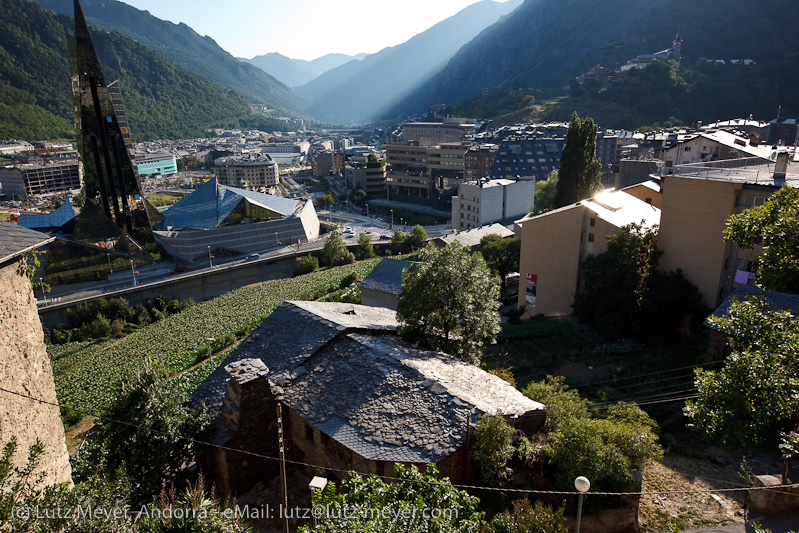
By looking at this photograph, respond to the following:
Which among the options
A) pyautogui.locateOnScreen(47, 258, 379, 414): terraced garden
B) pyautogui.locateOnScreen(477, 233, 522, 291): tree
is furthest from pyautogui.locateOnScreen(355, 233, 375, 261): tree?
pyautogui.locateOnScreen(477, 233, 522, 291): tree

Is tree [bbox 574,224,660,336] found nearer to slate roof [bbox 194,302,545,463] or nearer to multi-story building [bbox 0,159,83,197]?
slate roof [bbox 194,302,545,463]

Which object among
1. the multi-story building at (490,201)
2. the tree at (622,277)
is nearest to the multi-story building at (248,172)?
the multi-story building at (490,201)

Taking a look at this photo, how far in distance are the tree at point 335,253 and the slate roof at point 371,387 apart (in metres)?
42.1

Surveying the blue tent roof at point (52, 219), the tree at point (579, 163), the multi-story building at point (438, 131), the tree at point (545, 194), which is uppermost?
the multi-story building at point (438, 131)

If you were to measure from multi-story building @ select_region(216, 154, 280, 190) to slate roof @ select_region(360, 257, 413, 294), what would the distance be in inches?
3993

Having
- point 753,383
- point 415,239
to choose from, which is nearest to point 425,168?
point 415,239

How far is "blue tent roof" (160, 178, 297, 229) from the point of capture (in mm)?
66875

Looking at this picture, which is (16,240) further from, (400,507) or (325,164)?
(325,164)

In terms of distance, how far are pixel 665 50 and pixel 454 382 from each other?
16871 centimetres

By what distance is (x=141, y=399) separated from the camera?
1248 cm

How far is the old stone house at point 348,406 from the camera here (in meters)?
12.0

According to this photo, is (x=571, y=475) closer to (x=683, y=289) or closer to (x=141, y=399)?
(x=141, y=399)

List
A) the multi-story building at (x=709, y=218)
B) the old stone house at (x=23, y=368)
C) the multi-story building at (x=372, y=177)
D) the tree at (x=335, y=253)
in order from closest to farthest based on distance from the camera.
→ 1. the old stone house at (x=23, y=368)
2. the multi-story building at (x=709, y=218)
3. the tree at (x=335, y=253)
4. the multi-story building at (x=372, y=177)

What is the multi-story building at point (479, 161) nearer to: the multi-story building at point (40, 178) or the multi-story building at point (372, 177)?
the multi-story building at point (372, 177)
